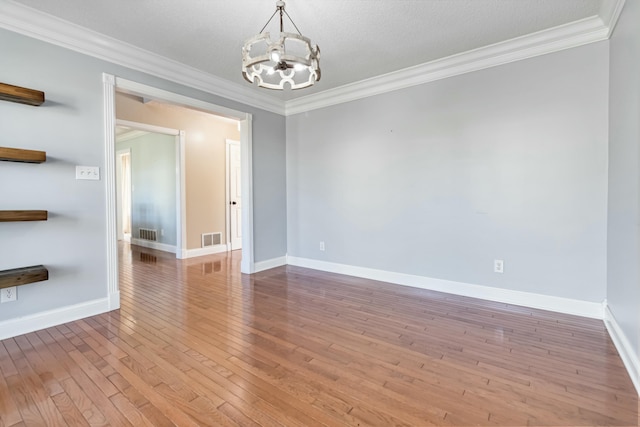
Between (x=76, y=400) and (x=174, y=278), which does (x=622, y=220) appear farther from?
(x=174, y=278)

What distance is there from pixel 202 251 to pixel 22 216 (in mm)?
3485

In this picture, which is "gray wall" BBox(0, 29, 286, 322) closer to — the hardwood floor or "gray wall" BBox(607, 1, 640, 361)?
the hardwood floor

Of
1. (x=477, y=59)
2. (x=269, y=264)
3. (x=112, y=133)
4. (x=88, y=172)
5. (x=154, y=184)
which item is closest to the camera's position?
(x=88, y=172)

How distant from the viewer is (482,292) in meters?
3.15

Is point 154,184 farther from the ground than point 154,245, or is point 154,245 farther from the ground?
point 154,184

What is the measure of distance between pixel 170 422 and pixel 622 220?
9.95 feet

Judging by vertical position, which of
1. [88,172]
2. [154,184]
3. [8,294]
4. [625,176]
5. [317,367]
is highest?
[154,184]

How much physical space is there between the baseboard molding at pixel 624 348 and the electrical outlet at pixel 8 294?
13.6ft

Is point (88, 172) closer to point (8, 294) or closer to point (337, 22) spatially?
point (8, 294)

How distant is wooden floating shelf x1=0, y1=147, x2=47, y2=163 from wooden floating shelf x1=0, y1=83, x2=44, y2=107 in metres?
0.38

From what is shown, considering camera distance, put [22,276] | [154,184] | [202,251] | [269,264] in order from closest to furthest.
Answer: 1. [22,276]
2. [269,264]
3. [202,251]
4. [154,184]

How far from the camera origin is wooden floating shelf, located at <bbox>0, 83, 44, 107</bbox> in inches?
86.3

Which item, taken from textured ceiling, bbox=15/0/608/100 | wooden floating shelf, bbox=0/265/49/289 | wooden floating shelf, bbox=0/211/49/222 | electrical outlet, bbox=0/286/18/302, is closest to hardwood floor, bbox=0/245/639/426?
electrical outlet, bbox=0/286/18/302

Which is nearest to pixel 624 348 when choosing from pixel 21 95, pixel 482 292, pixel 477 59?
pixel 482 292
